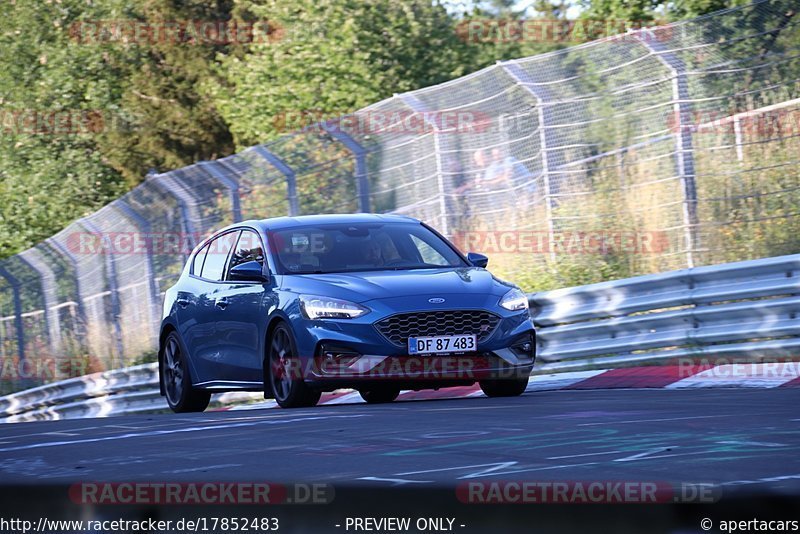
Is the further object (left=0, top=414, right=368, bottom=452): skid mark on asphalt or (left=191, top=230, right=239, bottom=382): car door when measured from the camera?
(left=191, top=230, right=239, bottom=382): car door

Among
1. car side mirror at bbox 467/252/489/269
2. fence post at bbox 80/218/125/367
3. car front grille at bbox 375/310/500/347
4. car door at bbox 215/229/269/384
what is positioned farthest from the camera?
fence post at bbox 80/218/125/367

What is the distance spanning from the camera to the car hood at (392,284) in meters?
10.6

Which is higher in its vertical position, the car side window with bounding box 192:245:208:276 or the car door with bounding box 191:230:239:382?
the car side window with bounding box 192:245:208:276

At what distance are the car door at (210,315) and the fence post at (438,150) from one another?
13.4ft

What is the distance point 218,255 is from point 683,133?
177 inches

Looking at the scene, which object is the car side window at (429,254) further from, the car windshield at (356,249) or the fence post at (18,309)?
the fence post at (18,309)

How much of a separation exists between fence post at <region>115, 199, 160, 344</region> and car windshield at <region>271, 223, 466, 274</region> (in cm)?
846

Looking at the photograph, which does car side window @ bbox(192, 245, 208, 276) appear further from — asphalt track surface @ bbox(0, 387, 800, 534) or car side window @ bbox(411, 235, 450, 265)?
asphalt track surface @ bbox(0, 387, 800, 534)

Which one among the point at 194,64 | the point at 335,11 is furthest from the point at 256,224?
the point at 194,64

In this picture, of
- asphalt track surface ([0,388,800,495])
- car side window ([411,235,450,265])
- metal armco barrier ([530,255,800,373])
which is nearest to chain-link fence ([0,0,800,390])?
metal armco barrier ([530,255,800,373])

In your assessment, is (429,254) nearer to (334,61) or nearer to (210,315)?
(210,315)

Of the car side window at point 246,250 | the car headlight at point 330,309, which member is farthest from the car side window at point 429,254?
the car headlight at point 330,309

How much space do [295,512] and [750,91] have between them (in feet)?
36.1

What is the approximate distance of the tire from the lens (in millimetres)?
10648
